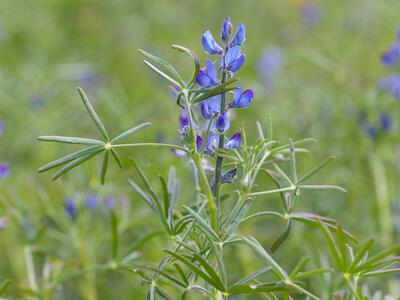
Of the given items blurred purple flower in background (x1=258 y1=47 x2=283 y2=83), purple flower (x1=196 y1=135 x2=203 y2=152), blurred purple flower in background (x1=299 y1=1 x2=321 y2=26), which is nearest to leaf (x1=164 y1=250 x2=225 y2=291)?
purple flower (x1=196 y1=135 x2=203 y2=152)

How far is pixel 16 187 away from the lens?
9.59ft

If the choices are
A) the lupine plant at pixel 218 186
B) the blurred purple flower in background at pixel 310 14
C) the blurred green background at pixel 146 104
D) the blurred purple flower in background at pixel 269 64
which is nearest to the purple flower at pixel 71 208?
the blurred green background at pixel 146 104

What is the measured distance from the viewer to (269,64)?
15.7 ft

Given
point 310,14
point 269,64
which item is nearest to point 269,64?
point 269,64

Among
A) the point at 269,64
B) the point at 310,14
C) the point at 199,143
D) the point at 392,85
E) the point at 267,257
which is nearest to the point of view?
the point at 267,257

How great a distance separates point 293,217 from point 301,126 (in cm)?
178

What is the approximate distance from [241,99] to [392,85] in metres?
1.52

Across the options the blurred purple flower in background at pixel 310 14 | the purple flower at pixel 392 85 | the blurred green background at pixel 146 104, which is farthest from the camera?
the blurred purple flower in background at pixel 310 14

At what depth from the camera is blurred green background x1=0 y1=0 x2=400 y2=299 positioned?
2455mm

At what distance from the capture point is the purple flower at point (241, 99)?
1.41 m

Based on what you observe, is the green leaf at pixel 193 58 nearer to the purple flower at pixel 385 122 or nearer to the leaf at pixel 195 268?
the leaf at pixel 195 268

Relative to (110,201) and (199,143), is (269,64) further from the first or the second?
(199,143)

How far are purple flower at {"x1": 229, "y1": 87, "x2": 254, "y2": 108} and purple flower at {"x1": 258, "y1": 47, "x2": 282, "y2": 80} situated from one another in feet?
10.7

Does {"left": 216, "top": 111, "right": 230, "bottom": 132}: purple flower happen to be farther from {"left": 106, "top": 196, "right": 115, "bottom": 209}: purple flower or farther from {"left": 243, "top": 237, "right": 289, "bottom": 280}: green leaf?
{"left": 106, "top": 196, "right": 115, "bottom": 209}: purple flower
